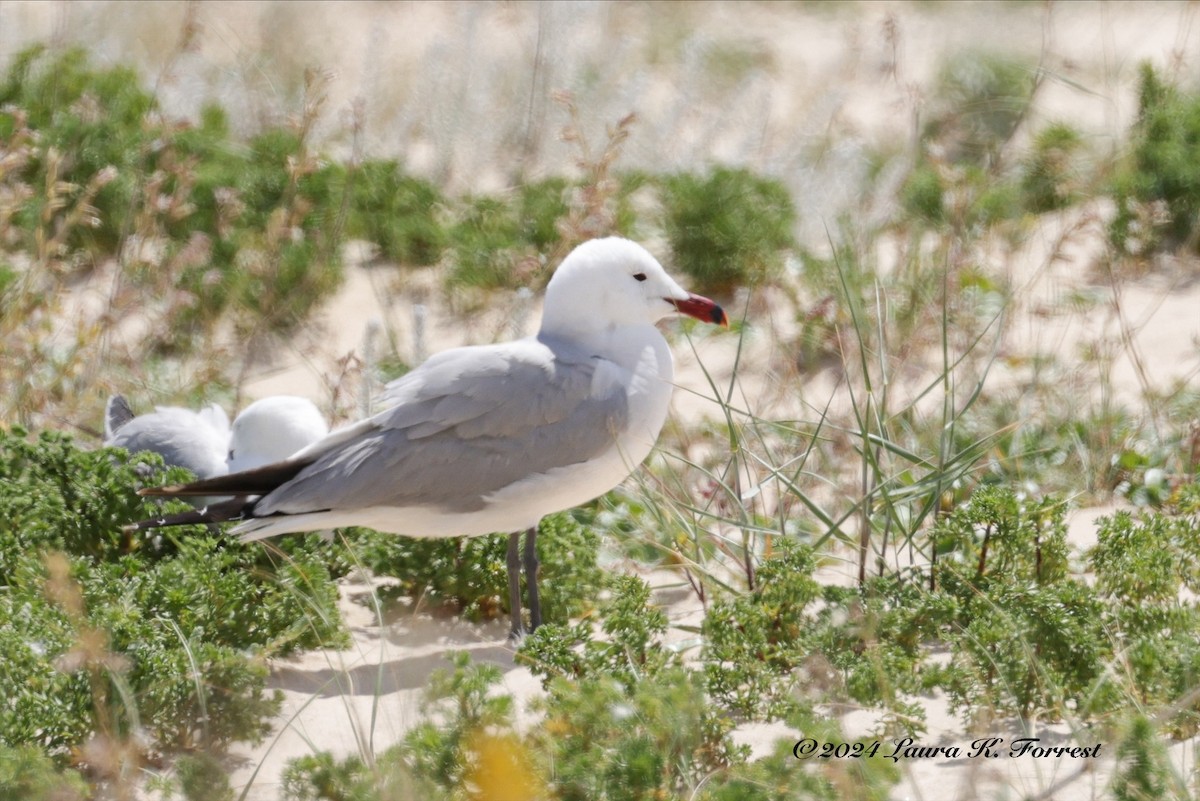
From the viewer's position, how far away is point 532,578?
4371 millimetres

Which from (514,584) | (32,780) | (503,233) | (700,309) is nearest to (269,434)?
(514,584)

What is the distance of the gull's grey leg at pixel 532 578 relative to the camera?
14.3 feet

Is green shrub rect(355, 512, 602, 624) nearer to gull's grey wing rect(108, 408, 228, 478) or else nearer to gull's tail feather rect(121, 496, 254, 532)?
gull's tail feather rect(121, 496, 254, 532)

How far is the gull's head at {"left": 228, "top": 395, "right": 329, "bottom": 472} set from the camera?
4875 millimetres

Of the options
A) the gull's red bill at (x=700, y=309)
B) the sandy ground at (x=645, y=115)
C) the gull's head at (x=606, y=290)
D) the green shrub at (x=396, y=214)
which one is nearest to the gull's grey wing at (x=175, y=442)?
the sandy ground at (x=645, y=115)

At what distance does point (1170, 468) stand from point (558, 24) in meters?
4.98

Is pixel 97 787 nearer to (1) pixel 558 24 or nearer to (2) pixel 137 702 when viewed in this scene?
(2) pixel 137 702

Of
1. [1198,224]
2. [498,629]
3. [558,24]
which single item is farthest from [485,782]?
[558,24]

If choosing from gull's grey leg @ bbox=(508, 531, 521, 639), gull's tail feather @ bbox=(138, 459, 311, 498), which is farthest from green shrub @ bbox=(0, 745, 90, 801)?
gull's grey leg @ bbox=(508, 531, 521, 639)

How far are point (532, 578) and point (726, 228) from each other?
2.92 meters

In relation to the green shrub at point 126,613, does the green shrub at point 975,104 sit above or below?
above

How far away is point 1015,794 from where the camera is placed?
10.1 feet

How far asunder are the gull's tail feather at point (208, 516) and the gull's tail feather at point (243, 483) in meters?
0.04

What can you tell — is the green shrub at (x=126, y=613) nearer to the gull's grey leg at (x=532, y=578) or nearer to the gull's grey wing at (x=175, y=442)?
the gull's grey wing at (x=175, y=442)
